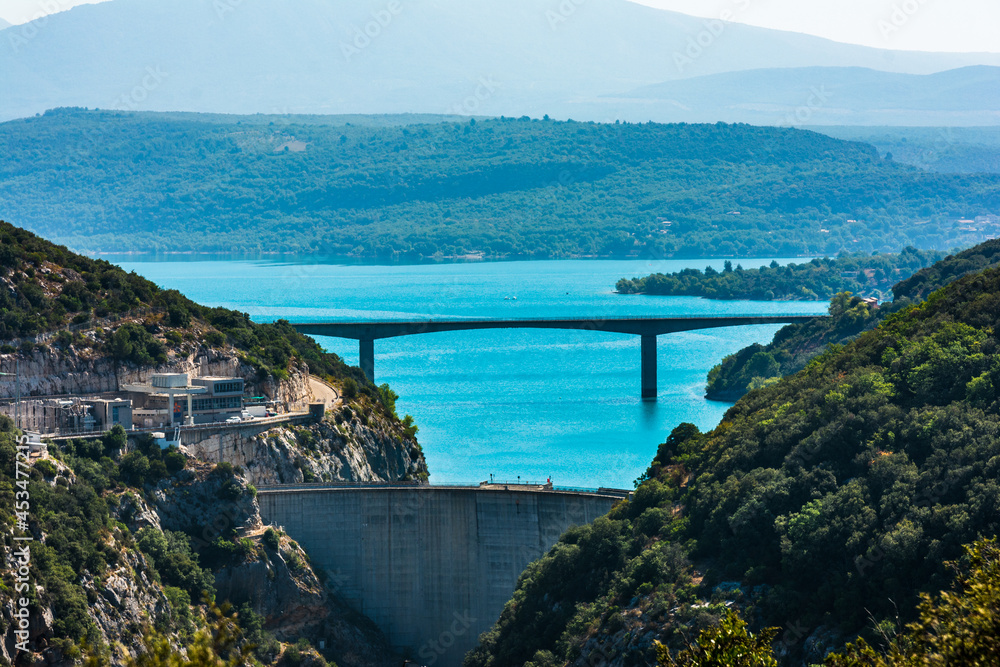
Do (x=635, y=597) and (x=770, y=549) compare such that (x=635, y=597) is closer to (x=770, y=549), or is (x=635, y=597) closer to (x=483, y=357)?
(x=770, y=549)

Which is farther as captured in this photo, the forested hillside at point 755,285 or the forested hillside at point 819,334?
the forested hillside at point 755,285

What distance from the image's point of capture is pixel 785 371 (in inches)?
4264

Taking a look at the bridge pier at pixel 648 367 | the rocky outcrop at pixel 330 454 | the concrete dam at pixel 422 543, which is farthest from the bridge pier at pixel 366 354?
the concrete dam at pixel 422 543

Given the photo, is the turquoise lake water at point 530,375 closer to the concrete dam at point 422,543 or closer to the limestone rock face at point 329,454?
the limestone rock face at point 329,454

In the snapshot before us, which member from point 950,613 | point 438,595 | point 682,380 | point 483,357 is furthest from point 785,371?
point 950,613

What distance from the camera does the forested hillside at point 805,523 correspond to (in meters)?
39.3

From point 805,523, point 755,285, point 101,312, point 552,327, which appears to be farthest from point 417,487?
point 755,285

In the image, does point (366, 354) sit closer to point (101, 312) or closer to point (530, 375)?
point (530, 375)

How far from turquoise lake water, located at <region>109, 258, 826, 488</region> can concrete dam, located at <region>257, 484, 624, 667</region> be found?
19.8 meters

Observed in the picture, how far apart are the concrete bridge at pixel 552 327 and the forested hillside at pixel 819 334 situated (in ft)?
9.02

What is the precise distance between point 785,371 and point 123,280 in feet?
196

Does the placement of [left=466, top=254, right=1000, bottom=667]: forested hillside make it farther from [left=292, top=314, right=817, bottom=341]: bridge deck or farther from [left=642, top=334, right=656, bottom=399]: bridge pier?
[left=642, top=334, right=656, bottom=399]: bridge pier

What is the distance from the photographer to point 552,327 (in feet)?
358

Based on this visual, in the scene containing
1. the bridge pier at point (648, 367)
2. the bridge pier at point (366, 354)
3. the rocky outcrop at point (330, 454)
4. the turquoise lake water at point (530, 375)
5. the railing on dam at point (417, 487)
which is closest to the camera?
the railing on dam at point (417, 487)
